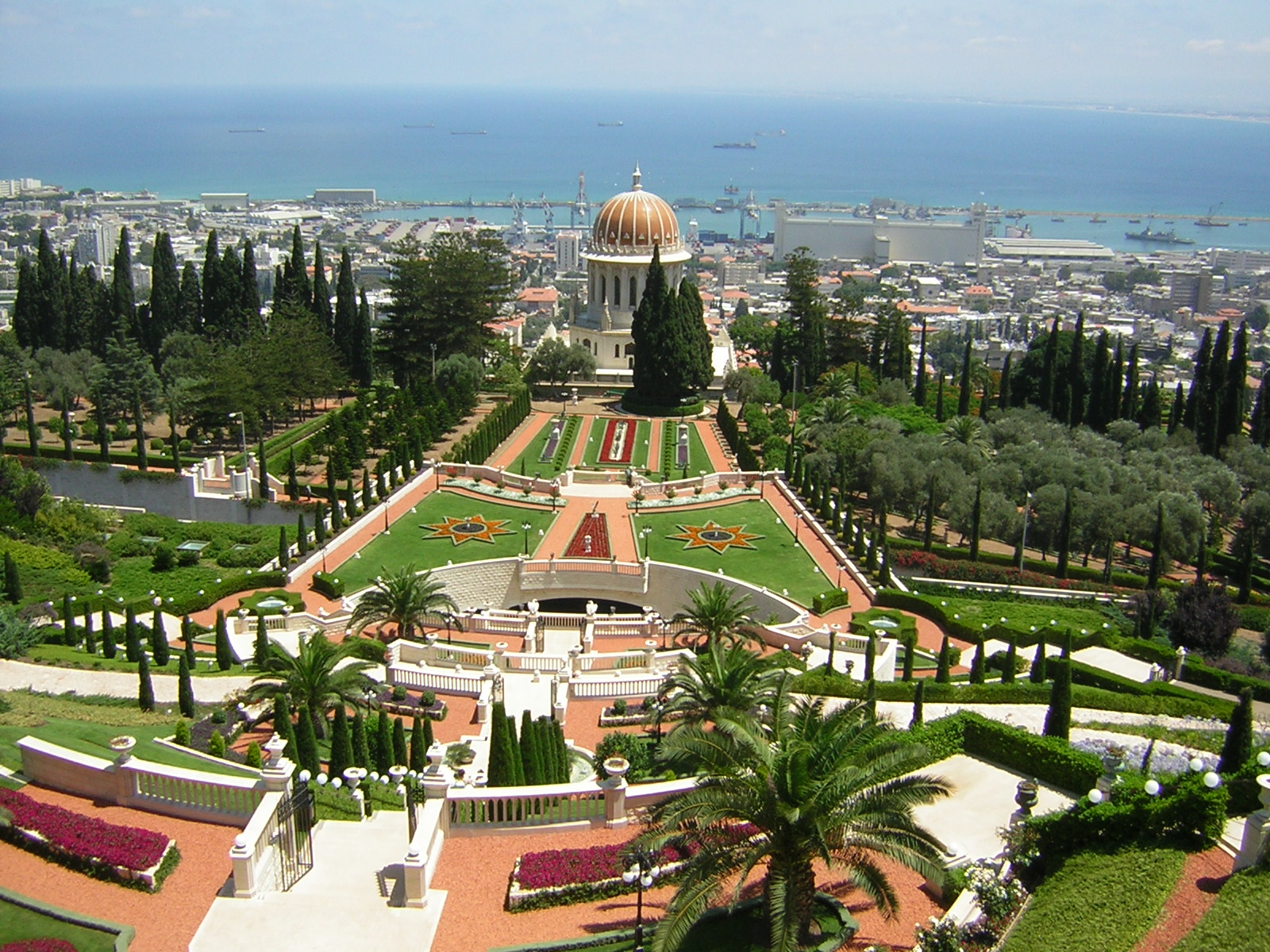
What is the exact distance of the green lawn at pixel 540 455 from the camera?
53.9 metres

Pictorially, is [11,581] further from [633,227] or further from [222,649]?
[633,227]

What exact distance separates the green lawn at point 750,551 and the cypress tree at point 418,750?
60.4ft

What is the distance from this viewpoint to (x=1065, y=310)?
575 feet

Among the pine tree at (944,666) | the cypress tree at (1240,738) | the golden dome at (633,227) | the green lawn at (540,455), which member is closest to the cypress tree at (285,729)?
the pine tree at (944,666)

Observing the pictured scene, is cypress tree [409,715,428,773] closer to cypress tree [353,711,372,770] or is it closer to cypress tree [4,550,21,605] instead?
cypress tree [353,711,372,770]

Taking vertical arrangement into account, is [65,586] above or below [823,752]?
below

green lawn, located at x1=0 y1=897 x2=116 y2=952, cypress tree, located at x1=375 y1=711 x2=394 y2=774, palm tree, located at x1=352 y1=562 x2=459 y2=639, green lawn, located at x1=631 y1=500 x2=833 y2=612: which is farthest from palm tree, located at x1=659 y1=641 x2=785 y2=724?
green lawn, located at x1=631 y1=500 x2=833 y2=612

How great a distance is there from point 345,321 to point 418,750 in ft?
153

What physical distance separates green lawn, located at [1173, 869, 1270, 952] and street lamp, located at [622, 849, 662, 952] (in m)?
6.39

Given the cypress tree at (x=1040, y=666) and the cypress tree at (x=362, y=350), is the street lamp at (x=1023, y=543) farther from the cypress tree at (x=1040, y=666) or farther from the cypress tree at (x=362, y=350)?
the cypress tree at (x=362, y=350)

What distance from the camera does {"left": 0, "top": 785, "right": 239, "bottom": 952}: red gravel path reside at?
15.5 m

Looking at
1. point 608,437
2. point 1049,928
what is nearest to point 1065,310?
Answer: point 608,437

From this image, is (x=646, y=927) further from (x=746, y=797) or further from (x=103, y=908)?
(x=103, y=908)

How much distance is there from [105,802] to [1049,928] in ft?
45.3
